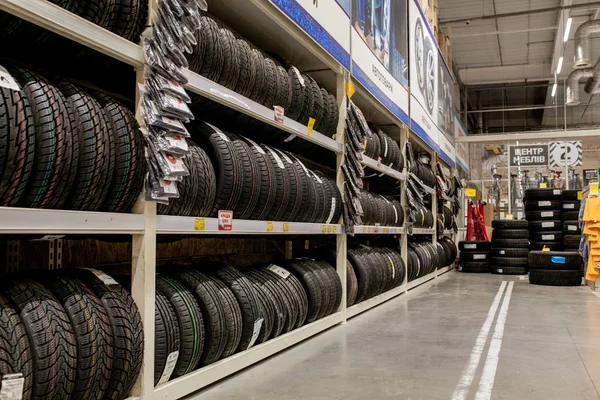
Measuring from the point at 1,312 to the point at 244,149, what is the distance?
5.71 ft

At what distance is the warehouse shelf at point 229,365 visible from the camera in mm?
2418

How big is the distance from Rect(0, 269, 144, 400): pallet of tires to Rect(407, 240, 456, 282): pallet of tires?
5.59m

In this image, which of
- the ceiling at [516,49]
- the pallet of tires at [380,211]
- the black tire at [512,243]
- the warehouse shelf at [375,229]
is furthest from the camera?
the ceiling at [516,49]

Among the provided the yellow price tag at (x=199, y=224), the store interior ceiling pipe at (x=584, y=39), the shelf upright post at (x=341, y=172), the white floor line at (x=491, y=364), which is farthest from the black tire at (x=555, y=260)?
the yellow price tag at (x=199, y=224)

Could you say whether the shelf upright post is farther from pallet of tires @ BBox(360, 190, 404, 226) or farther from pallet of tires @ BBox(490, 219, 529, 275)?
pallet of tires @ BBox(490, 219, 529, 275)

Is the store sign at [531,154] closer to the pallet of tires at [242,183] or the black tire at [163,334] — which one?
the pallet of tires at [242,183]

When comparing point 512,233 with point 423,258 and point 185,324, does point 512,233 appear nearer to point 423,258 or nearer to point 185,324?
point 423,258

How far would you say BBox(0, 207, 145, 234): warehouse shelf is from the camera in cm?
169

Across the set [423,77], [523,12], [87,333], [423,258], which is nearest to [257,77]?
[87,333]

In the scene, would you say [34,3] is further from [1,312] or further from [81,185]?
[1,312]

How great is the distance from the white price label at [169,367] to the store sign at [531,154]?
44.9ft

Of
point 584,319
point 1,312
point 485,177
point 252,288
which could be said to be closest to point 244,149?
point 252,288

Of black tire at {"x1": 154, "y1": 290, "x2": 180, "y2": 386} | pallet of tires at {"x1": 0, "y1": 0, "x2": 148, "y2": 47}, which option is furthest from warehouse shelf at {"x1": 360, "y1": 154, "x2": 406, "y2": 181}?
pallet of tires at {"x1": 0, "y1": 0, "x2": 148, "y2": 47}

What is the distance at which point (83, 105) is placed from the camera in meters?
2.03
